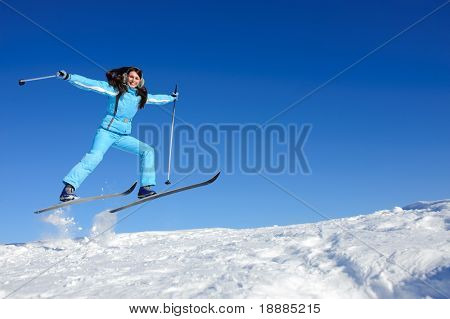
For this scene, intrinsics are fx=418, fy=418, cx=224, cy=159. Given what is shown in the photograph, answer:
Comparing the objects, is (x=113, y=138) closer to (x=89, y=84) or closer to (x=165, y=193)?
(x=89, y=84)

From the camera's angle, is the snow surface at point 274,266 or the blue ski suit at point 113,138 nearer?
A: the snow surface at point 274,266

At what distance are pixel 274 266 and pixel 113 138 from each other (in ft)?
12.5

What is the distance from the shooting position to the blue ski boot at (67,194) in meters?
7.61

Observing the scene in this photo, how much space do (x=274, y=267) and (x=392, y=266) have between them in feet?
5.74

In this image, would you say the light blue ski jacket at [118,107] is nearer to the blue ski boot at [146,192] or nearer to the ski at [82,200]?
the blue ski boot at [146,192]

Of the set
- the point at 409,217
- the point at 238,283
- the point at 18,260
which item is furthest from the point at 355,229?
the point at 18,260

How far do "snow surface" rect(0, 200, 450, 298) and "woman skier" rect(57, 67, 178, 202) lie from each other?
5.16 feet

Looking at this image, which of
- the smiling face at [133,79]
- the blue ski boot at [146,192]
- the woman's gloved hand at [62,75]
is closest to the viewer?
the woman's gloved hand at [62,75]

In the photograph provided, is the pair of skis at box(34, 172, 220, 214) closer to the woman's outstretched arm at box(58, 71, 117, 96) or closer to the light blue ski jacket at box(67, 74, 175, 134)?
the light blue ski jacket at box(67, 74, 175, 134)

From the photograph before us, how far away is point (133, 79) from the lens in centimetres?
800

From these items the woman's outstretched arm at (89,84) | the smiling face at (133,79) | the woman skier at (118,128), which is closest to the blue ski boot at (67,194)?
the woman skier at (118,128)
